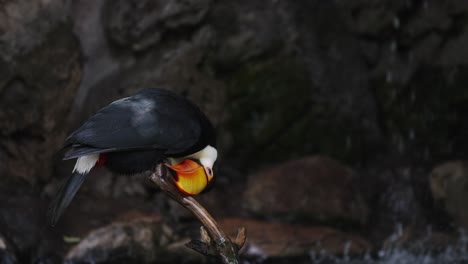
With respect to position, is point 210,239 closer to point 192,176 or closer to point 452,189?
point 192,176

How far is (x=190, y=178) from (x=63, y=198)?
57 cm

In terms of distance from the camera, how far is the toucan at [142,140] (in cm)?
327

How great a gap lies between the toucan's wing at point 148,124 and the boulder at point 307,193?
5.85ft

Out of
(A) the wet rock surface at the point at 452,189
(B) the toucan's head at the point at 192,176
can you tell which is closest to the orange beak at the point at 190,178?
(B) the toucan's head at the point at 192,176

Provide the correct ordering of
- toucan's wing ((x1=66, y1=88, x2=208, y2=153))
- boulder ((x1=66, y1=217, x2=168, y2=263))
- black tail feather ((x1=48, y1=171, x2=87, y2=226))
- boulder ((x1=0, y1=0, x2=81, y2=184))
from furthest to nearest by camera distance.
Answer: boulder ((x1=0, y1=0, x2=81, y2=184)), boulder ((x1=66, y1=217, x2=168, y2=263)), toucan's wing ((x1=66, y1=88, x2=208, y2=153)), black tail feather ((x1=48, y1=171, x2=87, y2=226))

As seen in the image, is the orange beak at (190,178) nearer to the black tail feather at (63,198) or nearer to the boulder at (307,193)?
the black tail feather at (63,198)

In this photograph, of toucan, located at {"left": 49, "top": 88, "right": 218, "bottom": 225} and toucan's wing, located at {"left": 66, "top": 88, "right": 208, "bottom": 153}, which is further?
toucan's wing, located at {"left": 66, "top": 88, "right": 208, "bottom": 153}

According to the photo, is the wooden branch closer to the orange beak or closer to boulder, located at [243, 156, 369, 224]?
the orange beak

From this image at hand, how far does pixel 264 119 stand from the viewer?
5957mm

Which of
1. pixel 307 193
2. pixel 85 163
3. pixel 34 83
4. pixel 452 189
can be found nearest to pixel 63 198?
pixel 85 163

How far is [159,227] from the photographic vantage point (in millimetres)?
4762

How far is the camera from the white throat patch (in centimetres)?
332

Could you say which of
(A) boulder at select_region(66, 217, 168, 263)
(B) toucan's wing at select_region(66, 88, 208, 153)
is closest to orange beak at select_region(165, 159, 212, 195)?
(B) toucan's wing at select_region(66, 88, 208, 153)

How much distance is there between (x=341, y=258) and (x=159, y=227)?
1181mm
